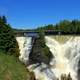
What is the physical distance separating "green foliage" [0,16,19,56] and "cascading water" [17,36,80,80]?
184cm

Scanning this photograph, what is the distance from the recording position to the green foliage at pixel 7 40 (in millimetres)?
42719

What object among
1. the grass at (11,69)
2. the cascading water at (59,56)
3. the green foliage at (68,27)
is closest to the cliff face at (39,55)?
the cascading water at (59,56)

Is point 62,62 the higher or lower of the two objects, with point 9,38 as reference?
lower

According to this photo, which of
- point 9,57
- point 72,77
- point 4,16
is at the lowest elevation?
point 72,77

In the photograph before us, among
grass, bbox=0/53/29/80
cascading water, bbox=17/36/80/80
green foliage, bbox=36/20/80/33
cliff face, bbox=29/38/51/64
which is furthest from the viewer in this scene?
green foliage, bbox=36/20/80/33

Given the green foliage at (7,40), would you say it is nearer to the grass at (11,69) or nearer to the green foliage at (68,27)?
the grass at (11,69)

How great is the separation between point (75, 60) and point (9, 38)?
9.08m

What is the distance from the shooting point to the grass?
35.7 m

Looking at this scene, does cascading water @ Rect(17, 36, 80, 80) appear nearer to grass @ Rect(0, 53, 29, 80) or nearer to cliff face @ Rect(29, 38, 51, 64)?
cliff face @ Rect(29, 38, 51, 64)

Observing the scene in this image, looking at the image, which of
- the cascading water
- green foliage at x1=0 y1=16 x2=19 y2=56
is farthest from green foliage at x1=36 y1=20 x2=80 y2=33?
green foliage at x1=0 y1=16 x2=19 y2=56

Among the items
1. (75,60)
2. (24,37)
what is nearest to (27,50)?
(24,37)

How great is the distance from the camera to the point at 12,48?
42688mm

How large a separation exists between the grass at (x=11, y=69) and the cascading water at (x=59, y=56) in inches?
86.4

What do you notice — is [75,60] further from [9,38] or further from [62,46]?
[9,38]
